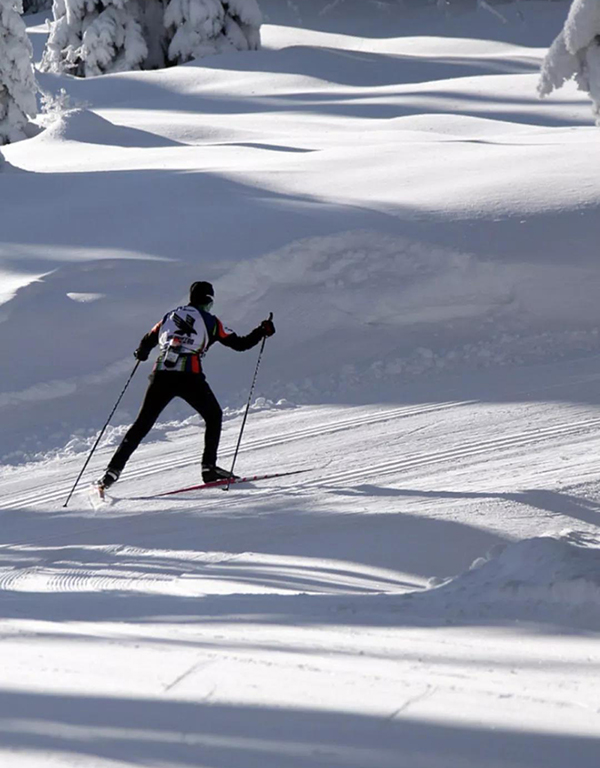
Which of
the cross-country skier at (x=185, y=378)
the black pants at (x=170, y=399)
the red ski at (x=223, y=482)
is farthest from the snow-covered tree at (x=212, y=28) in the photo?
the red ski at (x=223, y=482)

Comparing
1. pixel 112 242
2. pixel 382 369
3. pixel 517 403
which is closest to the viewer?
pixel 517 403

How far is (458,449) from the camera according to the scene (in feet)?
27.9

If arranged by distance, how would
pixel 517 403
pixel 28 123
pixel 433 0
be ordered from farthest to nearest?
pixel 433 0
pixel 28 123
pixel 517 403

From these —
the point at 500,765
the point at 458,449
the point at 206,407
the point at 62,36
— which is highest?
the point at 62,36

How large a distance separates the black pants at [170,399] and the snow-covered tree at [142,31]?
27.0 metres

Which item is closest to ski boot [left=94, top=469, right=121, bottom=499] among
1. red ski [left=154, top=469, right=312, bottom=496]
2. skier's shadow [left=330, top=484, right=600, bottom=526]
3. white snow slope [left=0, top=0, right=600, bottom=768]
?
white snow slope [left=0, top=0, right=600, bottom=768]

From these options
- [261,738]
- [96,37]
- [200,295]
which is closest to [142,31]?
[96,37]

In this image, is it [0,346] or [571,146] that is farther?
[571,146]

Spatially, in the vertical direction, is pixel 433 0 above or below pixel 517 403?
above

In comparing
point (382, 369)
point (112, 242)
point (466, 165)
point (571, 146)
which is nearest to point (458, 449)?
point (382, 369)

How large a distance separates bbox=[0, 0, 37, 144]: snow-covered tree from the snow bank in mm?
18876

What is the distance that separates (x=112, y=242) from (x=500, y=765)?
10.0 metres

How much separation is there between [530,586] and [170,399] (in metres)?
4.16

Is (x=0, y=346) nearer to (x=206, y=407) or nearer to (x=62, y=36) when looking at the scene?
(x=206, y=407)
